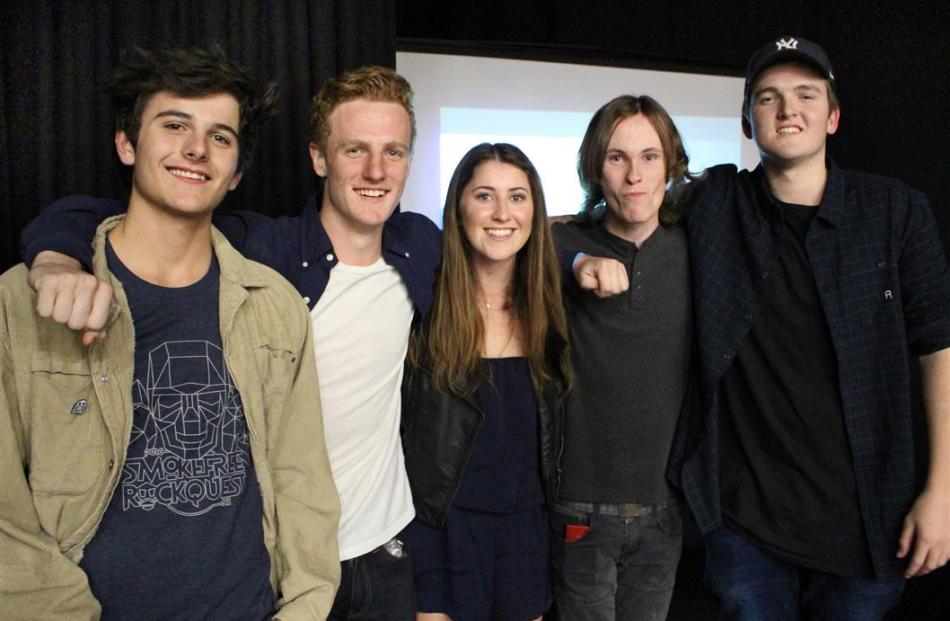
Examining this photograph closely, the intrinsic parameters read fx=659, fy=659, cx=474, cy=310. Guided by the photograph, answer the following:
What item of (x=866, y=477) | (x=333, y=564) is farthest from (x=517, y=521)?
(x=866, y=477)

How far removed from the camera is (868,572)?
1.56 meters

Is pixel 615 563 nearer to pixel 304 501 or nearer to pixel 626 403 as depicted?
pixel 626 403

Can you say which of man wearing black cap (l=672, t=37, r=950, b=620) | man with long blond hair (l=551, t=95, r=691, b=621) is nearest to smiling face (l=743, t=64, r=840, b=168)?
man wearing black cap (l=672, t=37, r=950, b=620)

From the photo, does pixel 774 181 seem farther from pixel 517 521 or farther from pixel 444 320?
pixel 517 521

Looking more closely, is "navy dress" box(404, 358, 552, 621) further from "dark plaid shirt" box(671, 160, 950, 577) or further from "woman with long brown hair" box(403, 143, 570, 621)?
"dark plaid shirt" box(671, 160, 950, 577)

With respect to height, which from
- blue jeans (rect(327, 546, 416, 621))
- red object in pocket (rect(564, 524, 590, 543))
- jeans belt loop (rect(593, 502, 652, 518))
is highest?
jeans belt loop (rect(593, 502, 652, 518))

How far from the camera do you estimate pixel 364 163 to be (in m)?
1.49

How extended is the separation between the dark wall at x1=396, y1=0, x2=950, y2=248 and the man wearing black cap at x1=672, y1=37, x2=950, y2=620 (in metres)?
1.66

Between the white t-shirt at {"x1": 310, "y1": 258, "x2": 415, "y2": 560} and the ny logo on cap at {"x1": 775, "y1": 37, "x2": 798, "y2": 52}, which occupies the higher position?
the ny logo on cap at {"x1": 775, "y1": 37, "x2": 798, "y2": 52}

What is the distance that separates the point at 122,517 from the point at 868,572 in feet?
5.29

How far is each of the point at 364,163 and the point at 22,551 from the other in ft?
3.14

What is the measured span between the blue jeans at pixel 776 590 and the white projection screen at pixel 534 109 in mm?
1799

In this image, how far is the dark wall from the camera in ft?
9.48

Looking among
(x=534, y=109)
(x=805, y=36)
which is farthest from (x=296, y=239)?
(x=805, y=36)
